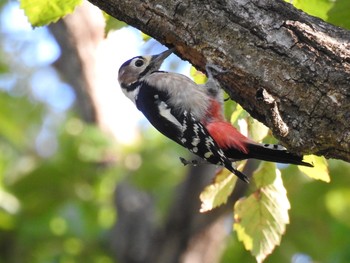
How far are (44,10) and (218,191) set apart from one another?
1.37 m

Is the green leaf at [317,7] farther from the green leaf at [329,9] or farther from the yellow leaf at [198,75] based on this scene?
the yellow leaf at [198,75]

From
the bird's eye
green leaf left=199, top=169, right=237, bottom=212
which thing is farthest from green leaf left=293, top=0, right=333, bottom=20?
the bird's eye

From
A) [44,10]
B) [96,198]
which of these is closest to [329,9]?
[44,10]

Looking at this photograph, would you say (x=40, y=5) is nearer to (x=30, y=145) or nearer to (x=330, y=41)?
(x=330, y=41)

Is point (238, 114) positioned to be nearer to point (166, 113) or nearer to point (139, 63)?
point (166, 113)

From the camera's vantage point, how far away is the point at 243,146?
4.62 m

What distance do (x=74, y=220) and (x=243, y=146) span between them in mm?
5001

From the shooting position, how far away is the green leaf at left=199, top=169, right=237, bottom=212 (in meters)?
4.51

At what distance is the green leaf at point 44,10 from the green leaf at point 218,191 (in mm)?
1228

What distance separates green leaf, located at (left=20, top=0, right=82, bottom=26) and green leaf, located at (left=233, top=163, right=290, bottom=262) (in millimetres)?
1378

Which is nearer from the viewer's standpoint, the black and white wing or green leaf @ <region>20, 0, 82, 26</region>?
green leaf @ <region>20, 0, 82, 26</region>

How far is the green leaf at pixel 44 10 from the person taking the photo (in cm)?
433

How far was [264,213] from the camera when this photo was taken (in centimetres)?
459

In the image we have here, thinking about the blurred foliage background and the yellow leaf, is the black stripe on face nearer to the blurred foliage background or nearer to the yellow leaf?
the yellow leaf
